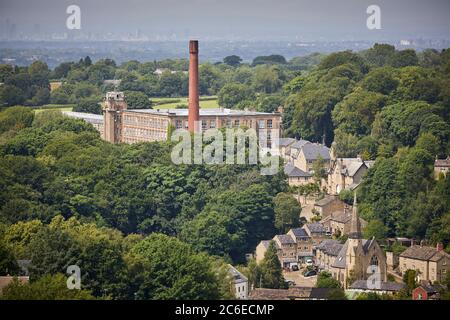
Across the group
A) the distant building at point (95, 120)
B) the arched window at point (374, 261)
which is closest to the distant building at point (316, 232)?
the arched window at point (374, 261)

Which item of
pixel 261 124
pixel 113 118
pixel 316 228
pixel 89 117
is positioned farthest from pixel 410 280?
pixel 89 117

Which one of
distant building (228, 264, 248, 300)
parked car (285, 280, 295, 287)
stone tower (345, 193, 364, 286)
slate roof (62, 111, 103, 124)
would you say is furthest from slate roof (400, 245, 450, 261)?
slate roof (62, 111, 103, 124)

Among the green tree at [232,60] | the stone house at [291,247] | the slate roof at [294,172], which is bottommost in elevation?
the green tree at [232,60]

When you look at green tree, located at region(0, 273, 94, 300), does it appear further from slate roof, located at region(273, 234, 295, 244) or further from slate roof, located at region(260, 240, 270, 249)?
slate roof, located at region(273, 234, 295, 244)

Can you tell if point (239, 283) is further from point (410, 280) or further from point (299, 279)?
point (410, 280)

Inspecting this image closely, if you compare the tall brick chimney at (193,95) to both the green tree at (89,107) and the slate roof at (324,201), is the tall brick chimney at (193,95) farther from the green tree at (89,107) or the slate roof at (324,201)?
the green tree at (89,107)
